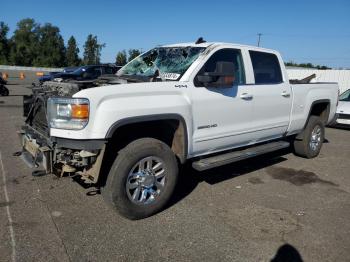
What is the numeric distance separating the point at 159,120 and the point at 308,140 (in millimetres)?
4062

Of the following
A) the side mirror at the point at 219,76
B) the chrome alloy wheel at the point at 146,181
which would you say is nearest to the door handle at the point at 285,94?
the side mirror at the point at 219,76

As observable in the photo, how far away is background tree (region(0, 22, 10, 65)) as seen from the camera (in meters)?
87.8

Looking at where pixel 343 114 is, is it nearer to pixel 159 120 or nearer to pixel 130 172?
pixel 159 120

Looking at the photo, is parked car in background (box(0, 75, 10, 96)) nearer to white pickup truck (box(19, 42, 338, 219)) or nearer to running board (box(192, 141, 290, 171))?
white pickup truck (box(19, 42, 338, 219))

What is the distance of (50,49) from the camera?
313ft

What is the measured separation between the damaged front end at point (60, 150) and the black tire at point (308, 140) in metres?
4.70

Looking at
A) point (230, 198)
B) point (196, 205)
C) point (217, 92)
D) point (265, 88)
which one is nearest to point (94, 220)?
point (196, 205)

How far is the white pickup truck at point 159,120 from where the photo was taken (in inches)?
150

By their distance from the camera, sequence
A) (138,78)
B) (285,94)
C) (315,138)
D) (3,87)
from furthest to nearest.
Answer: (3,87) < (315,138) < (285,94) < (138,78)

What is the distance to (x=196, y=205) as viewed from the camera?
4727mm

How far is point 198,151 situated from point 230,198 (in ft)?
2.68

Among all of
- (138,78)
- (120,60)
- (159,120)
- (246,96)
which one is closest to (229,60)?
(246,96)

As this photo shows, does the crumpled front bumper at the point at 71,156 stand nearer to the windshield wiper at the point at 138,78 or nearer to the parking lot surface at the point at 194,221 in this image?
the parking lot surface at the point at 194,221

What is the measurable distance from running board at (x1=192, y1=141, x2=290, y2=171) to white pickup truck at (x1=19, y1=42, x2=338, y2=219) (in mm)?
15
